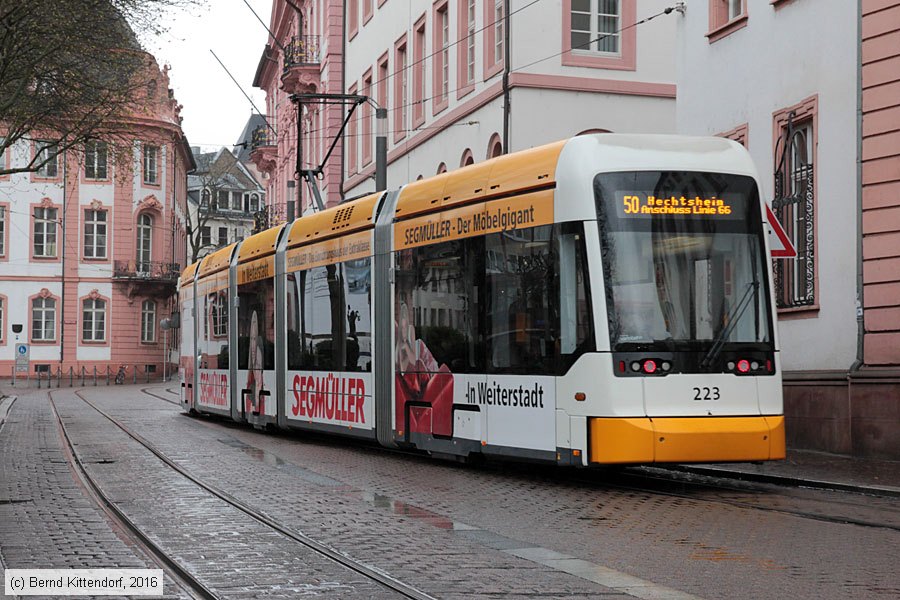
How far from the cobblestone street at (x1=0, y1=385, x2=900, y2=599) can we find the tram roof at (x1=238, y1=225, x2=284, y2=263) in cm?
574

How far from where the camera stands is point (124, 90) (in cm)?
2805

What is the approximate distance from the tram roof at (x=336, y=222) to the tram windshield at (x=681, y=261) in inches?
214

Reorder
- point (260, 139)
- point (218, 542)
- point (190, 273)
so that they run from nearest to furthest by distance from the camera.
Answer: point (218, 542) → point (190, 273) → point (260, 139)

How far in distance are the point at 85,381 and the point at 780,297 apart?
2136 inches

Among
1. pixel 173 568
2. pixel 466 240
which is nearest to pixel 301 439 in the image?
pixel 466 240

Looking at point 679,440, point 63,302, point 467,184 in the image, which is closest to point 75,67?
point 467,184

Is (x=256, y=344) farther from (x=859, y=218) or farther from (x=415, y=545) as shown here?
(x=415, y=545)

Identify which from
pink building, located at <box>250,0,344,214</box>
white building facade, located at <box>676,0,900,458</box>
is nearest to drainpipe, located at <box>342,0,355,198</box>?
pink building, located at <box>250,0,344,214</box>

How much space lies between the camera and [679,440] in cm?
1234

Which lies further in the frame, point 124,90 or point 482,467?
point 124,90

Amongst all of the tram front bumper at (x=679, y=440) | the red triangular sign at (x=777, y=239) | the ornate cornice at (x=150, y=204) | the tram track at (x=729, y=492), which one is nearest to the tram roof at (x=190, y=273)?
the tram track at (x=729, y=492)

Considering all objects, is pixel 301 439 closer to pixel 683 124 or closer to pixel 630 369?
pixel 683 124

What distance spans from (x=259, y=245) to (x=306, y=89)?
29.4m

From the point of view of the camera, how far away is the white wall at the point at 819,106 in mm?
18094
